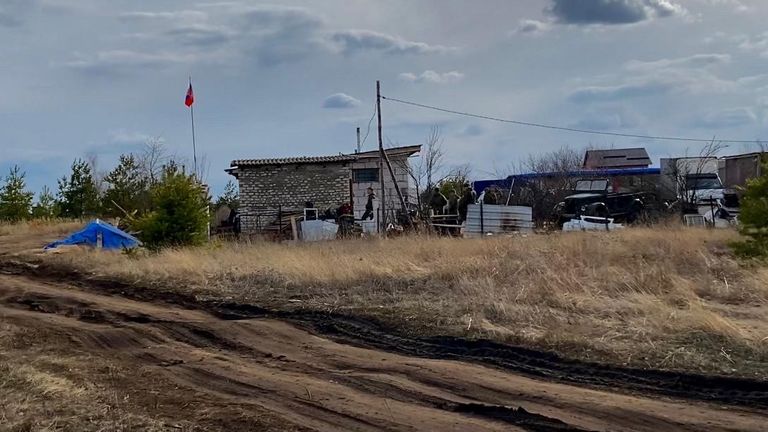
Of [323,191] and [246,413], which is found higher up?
[323,191]

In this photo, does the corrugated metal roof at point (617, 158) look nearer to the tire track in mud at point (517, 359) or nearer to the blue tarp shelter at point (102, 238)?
the blue tarp shelter at point (102, 238)

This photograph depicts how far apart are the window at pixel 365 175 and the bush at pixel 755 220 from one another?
22612 mm

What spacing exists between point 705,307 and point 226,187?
3903 centimetres

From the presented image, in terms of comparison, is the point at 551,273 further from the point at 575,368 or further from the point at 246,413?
the point at 246,413

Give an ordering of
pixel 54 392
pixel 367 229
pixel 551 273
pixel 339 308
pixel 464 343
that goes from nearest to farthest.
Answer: pixel 54 392
pixel 464 343
pixel 339 308
pixel 551 273
pixel 367 229

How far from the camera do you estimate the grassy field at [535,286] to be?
8.90m

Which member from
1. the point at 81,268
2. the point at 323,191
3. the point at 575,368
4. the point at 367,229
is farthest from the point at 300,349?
the point at 323,191

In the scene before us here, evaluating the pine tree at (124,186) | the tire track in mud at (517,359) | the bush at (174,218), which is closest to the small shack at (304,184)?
the pine tree at (124,186)

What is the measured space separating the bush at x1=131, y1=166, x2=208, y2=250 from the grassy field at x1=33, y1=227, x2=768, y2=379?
110cm

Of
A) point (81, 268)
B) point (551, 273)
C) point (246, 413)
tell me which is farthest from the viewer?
point (81, 268)

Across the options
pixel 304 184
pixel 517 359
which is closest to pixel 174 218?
pixel 517 359

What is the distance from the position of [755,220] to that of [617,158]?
51.5 m

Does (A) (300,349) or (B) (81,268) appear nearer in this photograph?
(A) (300,349)

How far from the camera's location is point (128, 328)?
11.0m
